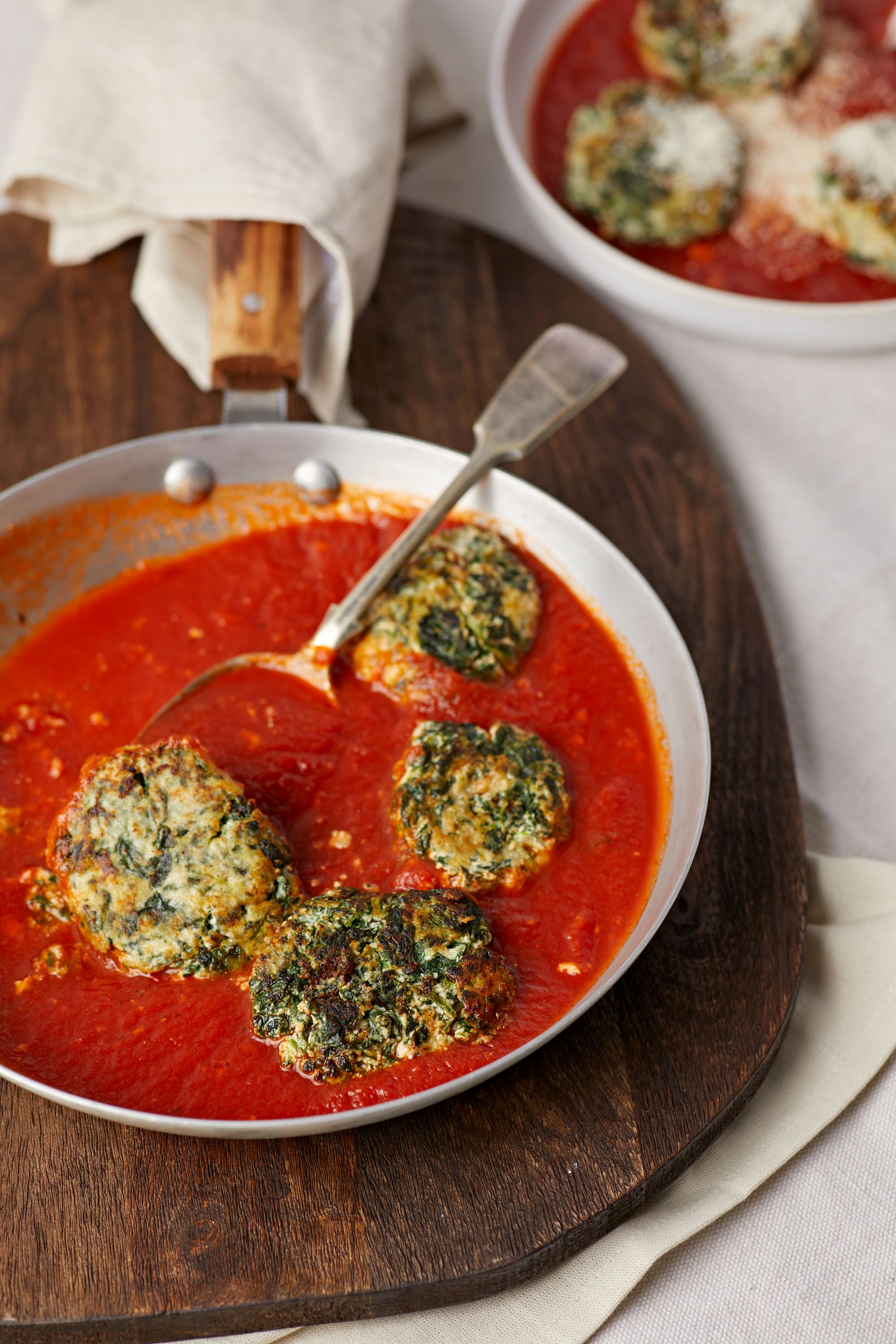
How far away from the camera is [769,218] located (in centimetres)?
429

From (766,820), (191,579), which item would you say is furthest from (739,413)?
(191,579)

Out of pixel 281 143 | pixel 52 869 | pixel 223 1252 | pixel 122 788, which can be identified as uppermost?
pixel 281 143

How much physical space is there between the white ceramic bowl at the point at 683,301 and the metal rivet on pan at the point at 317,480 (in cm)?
121

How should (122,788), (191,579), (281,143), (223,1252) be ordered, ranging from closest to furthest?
1. (223,1252)
2. (122,788)
3. (191,579)
4. (281,143)

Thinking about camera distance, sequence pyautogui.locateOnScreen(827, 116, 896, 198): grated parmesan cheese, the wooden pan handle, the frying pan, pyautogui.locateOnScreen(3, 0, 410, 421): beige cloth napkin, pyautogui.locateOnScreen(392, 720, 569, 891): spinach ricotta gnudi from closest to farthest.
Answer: pyautogui.locateOnScreen(392, 720, 569, 891): spinach ricotta gnudi < the frying pan < the wooden pan handle < pyautogui.locateOnScreen(3, 0, 410, 421): beige cloth napkin < pyautogui.locateOnScreen(827, 116, 896, 198): grated parmesan cheese

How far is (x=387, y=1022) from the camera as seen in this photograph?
8.11ft

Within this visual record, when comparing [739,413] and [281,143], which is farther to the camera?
[739,413]

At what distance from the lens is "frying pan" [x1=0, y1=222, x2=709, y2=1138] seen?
→ 3232 mm

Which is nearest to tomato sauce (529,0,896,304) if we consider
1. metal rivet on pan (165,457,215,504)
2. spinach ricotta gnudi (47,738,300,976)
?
metal rivet on pan (165,457,215,504)

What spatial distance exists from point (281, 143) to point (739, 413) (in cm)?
166

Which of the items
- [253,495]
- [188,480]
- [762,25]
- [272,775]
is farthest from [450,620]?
[762,25]

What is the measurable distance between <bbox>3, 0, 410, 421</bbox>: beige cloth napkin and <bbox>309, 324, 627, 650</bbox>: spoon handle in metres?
0.60

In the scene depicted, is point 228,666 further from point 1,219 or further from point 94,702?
point 1,219

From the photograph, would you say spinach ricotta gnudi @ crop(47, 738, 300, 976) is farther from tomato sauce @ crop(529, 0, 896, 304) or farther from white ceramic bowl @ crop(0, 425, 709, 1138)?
tomato sauce @ crop(529, 0, 896, 304)
